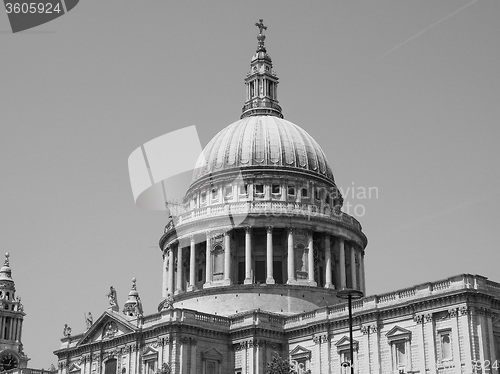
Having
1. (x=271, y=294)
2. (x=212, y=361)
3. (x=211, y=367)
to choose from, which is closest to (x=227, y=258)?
(x=271, y=294)

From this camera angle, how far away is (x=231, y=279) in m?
88.6

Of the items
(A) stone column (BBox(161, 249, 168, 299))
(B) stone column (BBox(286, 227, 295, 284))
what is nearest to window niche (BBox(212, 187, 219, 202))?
(A) stone column (BBox(161, 249, 168, 299))

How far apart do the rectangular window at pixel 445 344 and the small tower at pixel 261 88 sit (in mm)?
43899

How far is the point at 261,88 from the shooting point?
105m

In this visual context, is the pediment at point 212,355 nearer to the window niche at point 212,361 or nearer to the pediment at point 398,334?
the window niche at point 212,361

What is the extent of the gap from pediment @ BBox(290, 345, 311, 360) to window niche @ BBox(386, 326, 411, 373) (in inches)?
363

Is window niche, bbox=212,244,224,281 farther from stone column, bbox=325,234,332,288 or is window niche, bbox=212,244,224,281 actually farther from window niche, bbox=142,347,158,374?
window niche, bbox=142,347,158,374

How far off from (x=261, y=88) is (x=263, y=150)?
1207 centimetres

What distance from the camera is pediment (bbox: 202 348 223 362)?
77250 mm

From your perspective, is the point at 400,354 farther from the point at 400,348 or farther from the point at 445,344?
the point at 445,344

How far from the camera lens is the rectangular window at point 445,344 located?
65625 millimetres

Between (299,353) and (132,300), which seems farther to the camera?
(132,300)

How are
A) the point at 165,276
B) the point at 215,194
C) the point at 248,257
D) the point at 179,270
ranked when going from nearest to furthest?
the point at 248,257
the point at 179,270
the point at 215,194
the point at 165,276

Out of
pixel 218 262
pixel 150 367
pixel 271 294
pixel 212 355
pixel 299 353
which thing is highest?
pixel 218 262
